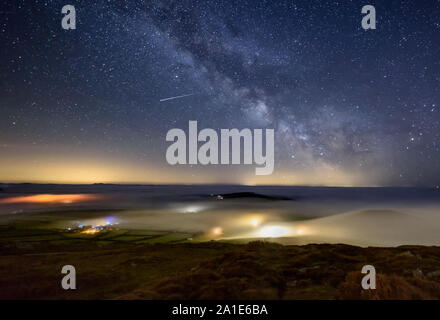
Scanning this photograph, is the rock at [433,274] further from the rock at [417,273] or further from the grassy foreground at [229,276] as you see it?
the rock at [417,273]

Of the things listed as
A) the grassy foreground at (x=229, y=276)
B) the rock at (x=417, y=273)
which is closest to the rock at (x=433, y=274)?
the grassy foreground at (x=229, y=276)

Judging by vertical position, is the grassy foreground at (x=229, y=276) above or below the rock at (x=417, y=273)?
below

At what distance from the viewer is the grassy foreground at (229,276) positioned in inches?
298

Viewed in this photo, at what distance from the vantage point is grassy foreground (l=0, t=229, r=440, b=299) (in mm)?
7559

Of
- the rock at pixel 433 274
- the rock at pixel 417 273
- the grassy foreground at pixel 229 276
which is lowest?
the grassy foreground at pixel 229 276

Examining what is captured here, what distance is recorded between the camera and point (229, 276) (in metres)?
8.95

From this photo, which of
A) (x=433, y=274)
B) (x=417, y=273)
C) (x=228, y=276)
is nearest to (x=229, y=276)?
(x=228, y=276)

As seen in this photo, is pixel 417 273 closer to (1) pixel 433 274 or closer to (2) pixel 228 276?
(1) pixel 433 274

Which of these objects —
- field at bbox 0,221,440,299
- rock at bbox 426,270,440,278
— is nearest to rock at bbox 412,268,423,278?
field at bbox 0,221,440,299

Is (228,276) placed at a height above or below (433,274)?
below

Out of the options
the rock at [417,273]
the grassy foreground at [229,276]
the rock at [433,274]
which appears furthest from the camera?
the rock at [433,274]
